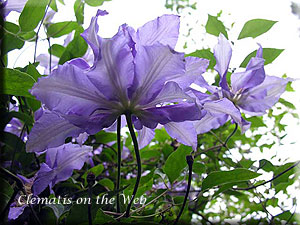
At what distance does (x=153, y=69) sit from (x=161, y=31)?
5cm

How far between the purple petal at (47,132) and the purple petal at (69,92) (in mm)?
25

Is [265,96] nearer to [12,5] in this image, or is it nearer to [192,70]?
[192,70]

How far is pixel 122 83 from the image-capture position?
1.00ft

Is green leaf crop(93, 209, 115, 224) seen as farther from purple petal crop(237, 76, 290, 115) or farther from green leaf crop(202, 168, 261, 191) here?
purple petal crop(237, 76, 290, 115)

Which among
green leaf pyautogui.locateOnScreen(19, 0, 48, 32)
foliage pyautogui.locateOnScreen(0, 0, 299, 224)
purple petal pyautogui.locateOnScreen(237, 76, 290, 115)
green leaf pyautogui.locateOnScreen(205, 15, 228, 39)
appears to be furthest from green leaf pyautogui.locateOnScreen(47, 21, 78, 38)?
purple petal pyautogui.locateOnScreen(237, 76, 290, 115)

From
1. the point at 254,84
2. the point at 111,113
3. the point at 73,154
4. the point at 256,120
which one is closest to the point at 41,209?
the point at 73,154

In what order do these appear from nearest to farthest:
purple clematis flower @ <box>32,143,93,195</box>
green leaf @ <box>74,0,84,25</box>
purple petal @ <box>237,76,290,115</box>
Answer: purple clematis flower @ <box>32,143,93,195</box> < purple petal @ <box>237,76,290,115</box> < green leaf @ <box>74,0,84,25</box>

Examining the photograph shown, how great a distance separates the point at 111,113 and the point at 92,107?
0.02 metres

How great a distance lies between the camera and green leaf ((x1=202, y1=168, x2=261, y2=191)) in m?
0.36

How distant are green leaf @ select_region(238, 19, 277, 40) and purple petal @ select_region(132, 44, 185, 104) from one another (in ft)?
1.07

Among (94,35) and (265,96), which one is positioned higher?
(94,35)

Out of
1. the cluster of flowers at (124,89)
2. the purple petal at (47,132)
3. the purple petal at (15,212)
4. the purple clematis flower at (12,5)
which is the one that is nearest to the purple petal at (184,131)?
the cluster of flowers at (124,89)

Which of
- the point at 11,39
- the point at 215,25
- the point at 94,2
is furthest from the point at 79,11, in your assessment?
the point at 215,25

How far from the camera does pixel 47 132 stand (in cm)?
32
